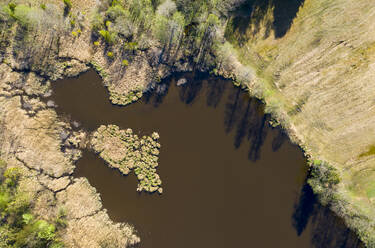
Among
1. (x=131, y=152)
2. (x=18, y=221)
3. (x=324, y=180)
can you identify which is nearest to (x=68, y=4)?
(x=131, y=152)

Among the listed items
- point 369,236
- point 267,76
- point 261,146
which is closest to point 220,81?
point 267,76

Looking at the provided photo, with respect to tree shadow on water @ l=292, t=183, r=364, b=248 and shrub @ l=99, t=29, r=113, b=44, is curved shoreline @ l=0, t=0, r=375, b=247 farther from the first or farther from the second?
tree shadow on water @ l=292, t=183, r=364, b=248

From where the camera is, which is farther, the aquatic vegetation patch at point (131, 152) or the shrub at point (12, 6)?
the aquatic vegetation patch at point (131, 152)

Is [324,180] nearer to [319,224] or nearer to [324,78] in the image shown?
[319,224]

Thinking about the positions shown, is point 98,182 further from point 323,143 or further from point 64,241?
point 323,143

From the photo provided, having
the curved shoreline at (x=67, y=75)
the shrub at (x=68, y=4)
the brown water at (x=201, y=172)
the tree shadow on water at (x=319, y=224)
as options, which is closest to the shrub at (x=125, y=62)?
the curved shoreline at (x=67, y=75)

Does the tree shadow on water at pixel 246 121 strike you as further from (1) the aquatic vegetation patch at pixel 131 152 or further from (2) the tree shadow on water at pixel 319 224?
(1) the aquatic vegetation patch at pixel 131 152

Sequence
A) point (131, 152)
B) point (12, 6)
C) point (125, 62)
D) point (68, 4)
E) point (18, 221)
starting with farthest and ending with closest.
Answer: point (131, 152) → point (125, 62) → point (68, 4) → point (18, 221) → point (12, 6)
